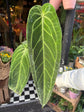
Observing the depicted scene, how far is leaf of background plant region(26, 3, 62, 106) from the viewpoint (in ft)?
1.29

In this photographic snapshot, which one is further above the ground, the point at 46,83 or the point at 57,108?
the point at 46,83

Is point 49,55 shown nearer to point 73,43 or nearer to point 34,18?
point 34,18

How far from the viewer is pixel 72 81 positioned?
3.58 feet

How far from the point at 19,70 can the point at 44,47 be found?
0.26m

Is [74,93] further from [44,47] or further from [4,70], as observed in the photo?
[44,47]

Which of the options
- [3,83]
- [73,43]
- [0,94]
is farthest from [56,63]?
[73,43]

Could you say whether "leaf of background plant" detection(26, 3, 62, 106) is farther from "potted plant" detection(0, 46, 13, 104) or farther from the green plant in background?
the green plant in background

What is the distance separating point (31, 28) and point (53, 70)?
0.19 metres

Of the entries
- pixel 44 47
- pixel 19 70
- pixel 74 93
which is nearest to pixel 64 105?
pixel 74 93

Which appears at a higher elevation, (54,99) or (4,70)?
(4,70)

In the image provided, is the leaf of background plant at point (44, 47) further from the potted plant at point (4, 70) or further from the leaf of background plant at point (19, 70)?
the potted plant at point (4, 70)

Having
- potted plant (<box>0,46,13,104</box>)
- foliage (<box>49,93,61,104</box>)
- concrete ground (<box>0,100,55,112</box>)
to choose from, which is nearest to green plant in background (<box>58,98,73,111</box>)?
foliage (<box>49,93,61,104</box>)

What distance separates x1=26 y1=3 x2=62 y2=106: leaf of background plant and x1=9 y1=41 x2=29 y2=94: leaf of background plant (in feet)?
0.60

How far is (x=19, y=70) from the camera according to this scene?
1.95ft
